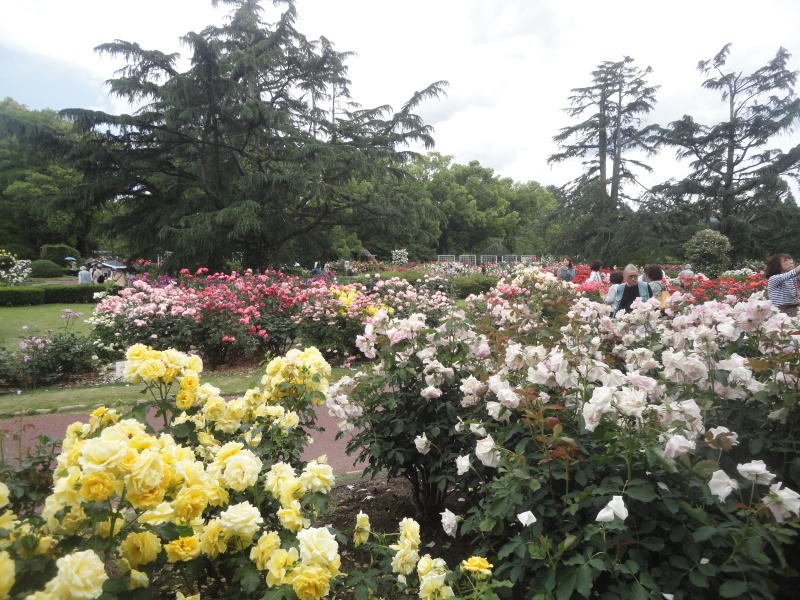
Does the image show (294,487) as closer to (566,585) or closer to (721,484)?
(566,585)

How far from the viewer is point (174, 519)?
1.26 m

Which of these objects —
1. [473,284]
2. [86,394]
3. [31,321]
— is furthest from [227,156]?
[86,394]

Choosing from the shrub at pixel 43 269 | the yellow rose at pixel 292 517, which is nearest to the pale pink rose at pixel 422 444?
the yellow rose at pixel 292 517

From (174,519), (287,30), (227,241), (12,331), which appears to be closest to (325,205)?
(227,241)

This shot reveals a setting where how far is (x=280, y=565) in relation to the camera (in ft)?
4.08

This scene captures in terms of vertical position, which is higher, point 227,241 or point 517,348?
point 227,241

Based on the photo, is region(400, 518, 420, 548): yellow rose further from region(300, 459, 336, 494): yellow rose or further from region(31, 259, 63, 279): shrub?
region(31, 259, 63, 279): shrub

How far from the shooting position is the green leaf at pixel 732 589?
1.22 metres

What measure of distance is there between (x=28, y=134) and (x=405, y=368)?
56.4 feet

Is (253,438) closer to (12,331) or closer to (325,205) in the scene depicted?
(12,331)

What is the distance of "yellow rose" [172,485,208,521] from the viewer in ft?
4.13

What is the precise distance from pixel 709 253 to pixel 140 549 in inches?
791

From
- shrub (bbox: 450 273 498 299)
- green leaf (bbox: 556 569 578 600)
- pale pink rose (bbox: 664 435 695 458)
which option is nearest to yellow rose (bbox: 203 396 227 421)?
green leaf (bbox: 556 569 578 600)

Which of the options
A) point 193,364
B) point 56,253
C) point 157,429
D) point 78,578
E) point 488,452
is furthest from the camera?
point 56,253
